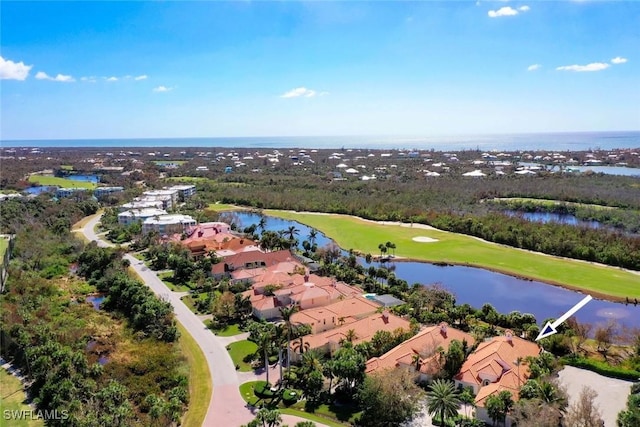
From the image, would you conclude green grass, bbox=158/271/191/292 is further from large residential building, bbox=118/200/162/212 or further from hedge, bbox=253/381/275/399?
large residential building, bbox=118/200/162/212

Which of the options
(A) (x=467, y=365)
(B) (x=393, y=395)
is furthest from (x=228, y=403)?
(A) (x=467, y=365)

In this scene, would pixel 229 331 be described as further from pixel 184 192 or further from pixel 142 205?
pixel 184 192

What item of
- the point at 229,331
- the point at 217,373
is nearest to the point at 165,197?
the point at 229,331

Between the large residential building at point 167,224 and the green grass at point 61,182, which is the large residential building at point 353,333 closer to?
the large residential building at point 167,224

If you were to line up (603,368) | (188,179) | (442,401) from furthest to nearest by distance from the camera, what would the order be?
(188,179), (603,368), (442,401)

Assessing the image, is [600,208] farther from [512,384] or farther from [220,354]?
[220,354]
